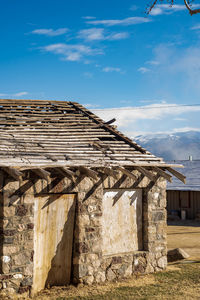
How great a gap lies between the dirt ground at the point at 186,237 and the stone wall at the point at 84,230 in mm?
2922

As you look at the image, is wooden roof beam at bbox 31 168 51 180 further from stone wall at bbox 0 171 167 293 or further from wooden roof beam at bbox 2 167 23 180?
wooden roof beam at bbox 2 167 23 180

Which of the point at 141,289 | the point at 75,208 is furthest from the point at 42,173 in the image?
the point at 141,289

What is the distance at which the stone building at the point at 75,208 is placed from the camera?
8.63 meters

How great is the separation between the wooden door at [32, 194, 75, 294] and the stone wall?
0.61 ft

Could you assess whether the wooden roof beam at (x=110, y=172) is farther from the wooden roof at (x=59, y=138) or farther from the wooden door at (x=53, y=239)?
the wooden door at (x=53, y=239)

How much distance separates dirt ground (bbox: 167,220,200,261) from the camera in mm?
14433

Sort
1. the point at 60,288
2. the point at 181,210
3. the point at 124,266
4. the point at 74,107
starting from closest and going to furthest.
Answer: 1. the point at 60,288
2. the point at 124,266
3. the point at 74,107
4. the point at 181,210

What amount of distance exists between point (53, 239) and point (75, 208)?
91 centimetres

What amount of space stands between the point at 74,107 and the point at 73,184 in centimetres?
548

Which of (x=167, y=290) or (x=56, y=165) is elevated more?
(x=56, y=165)

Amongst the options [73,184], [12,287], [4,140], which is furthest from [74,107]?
[12,287]

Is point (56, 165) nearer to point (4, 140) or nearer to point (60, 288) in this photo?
point (4, 140)

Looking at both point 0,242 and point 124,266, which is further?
point 124,266

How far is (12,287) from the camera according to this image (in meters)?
8.51
